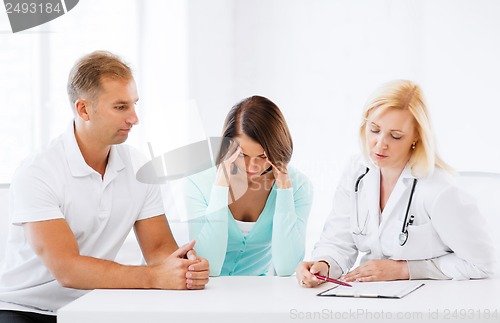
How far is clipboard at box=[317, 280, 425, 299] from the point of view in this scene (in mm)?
1403

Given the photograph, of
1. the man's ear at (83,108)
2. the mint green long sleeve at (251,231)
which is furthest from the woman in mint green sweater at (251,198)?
the man's ear at (83,108)

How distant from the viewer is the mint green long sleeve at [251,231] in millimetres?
1946

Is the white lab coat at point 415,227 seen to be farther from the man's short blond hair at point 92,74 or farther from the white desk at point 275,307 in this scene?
the man's short blond hair at point 92,74

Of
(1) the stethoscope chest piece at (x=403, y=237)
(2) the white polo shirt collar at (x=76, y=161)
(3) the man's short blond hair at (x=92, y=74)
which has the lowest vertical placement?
(1) the stethoscope chest piece at (x=403, y=237)

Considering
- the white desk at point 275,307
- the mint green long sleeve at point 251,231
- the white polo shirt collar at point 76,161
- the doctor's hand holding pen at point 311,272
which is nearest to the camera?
the white desk at point 275,307

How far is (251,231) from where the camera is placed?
2.01 m

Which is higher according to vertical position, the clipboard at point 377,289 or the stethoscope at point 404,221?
the stethoscope at point 404,221

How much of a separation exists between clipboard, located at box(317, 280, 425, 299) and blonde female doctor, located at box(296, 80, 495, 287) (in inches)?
2.4

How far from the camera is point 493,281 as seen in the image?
1.60 m

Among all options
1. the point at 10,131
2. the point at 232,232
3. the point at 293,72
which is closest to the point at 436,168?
the point at 232,232

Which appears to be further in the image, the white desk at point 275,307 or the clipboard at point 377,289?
the clipboard at point 377,289

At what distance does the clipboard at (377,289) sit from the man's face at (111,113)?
68 cm

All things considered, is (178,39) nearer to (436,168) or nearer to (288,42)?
(288,42)

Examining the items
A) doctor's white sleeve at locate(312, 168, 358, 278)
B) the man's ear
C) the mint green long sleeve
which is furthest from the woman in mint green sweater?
the man's ear
